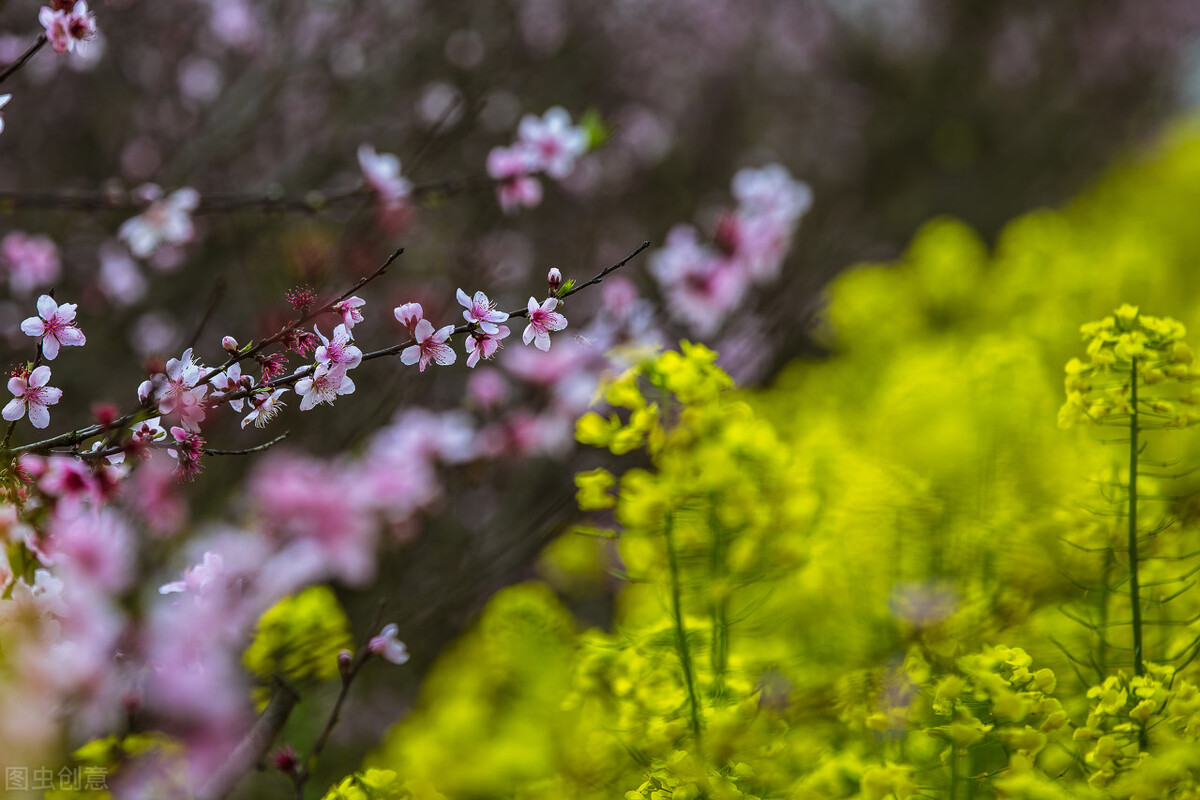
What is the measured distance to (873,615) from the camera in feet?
7.11

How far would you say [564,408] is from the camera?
3281 mm

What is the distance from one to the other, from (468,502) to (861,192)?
4.32 metres

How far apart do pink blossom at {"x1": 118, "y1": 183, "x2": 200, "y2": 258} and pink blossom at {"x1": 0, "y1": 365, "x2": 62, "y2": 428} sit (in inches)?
33.3

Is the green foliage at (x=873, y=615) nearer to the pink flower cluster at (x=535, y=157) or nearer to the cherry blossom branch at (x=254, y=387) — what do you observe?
the cherry blossom branch at (x=254, y=387)

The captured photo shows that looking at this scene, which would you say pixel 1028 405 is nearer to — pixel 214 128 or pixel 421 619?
pixel 421 619

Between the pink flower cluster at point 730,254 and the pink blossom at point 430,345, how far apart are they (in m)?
1.77

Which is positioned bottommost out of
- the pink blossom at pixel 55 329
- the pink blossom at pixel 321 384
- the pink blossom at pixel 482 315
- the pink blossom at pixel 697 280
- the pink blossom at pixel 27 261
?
the pink blossom at pixel 321 384

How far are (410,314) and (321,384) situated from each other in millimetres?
158

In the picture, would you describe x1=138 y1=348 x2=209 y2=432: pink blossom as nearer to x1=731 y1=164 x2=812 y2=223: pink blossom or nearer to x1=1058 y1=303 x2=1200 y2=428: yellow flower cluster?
x1=1058 y1=303 x2=1200 y2=428: yellow flower cluster

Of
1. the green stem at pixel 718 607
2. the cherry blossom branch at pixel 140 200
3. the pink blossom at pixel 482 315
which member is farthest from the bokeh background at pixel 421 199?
the green stem at pixel 718 607

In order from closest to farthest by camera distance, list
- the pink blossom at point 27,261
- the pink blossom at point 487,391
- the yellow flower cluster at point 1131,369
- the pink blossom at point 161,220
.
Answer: the yellow flower cluster at point 1131,369, the pink blossom at point 161,220, the pink blossom at point 27,261, the pink blossom at point 487,391

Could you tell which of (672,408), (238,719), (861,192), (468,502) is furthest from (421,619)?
(861,192)

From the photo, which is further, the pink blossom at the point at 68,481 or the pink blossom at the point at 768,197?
the pink blossom at the point at 768,197

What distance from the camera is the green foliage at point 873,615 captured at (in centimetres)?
132
